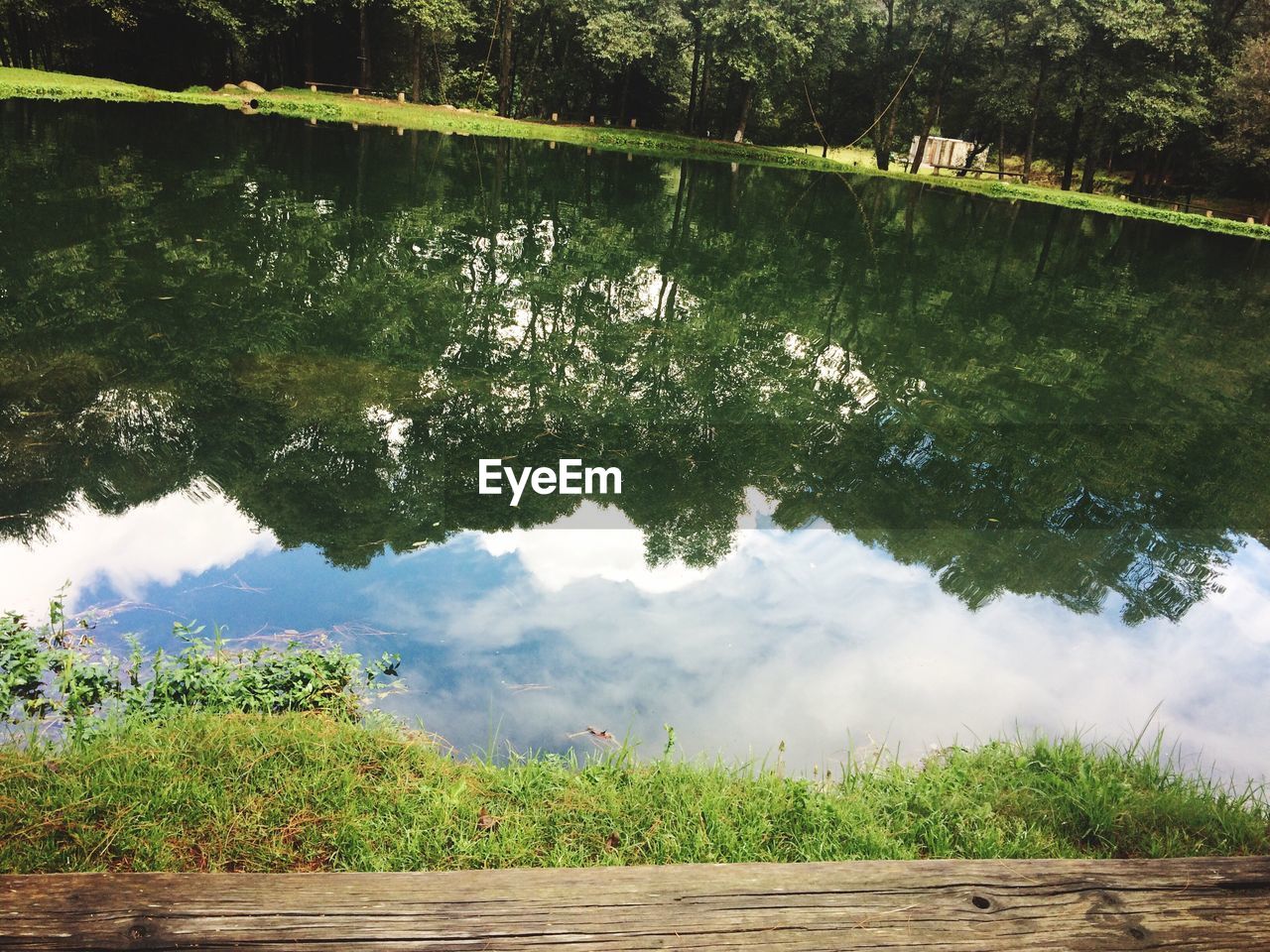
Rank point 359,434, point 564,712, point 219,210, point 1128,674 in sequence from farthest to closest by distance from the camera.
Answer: point 219,210 < point 359,434 < point 1128,674 < point 564,712

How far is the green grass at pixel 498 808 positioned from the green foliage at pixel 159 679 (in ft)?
0.68

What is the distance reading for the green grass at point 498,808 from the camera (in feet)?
8.82

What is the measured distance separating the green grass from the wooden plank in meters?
1.04

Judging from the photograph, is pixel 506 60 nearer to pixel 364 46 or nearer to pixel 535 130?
pixel 535 130

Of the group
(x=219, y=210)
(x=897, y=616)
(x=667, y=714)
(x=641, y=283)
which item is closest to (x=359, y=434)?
(x=667, y=714)

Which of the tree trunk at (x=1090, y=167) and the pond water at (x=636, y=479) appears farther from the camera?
the tree trunk at (x=1090, y=167)

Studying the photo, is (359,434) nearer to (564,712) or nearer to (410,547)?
(410,547)

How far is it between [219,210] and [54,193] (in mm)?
2379

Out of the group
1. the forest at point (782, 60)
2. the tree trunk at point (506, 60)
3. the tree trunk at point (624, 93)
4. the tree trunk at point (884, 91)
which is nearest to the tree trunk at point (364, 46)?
Answer: the forest at point (782, 60)

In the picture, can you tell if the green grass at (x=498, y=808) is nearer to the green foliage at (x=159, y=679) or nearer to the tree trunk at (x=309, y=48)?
the green foliage at (x=159, y=679)

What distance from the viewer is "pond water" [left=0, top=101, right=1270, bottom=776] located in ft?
14.0

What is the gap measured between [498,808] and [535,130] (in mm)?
41336

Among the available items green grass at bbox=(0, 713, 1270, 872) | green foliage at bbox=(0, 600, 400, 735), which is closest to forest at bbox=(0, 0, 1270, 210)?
green foliage at bbox=(0, 600, 400, 735)

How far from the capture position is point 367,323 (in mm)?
8984
